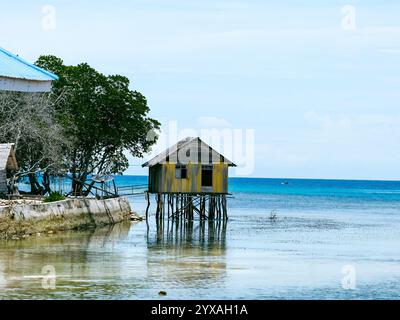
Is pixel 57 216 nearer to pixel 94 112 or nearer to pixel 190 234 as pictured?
pixel 190 234

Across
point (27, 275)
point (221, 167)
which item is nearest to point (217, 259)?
point (27, 275)

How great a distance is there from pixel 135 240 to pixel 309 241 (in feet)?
23.2

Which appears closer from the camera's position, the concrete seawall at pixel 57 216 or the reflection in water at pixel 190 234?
the concrete seawall at pixel 57 216

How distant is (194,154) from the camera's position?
156 feet

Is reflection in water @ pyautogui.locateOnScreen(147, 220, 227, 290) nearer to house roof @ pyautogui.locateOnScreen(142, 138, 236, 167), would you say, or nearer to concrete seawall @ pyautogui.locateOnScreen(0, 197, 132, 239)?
concrete seawall @ pyautogui.locateOnScreen(0, 197, 132, 239)

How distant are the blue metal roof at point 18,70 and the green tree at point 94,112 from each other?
125 ft

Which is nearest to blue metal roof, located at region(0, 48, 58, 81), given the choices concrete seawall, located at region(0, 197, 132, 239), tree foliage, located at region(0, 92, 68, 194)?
concrete seawall, located at region(0, 197, 132, 239)

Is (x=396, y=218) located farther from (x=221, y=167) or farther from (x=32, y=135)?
(x=32, y=135)

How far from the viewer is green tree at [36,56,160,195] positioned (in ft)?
165

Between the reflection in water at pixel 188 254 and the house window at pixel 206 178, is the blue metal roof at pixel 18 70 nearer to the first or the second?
the reflection in water at pixel 188 254

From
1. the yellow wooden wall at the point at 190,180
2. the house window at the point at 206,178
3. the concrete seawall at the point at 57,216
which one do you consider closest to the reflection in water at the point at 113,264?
the concrete seawall at the point at 57,216

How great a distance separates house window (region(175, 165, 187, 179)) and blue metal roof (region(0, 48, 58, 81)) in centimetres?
3676

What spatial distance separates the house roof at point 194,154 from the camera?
4731cm
